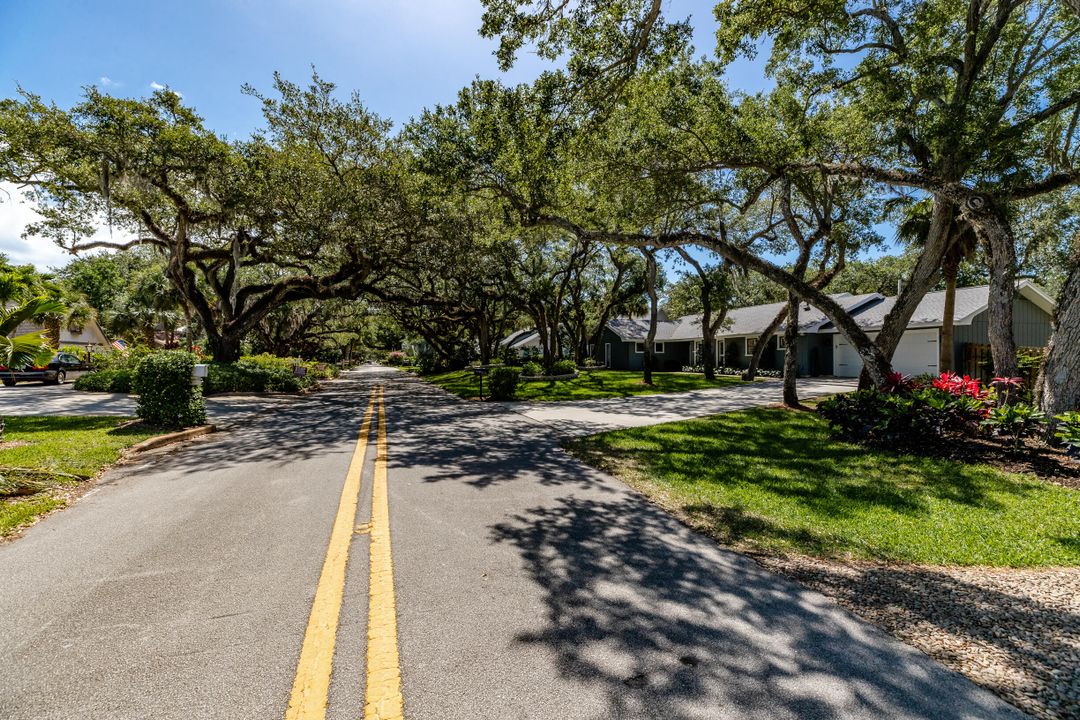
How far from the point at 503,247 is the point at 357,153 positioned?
8542 mm

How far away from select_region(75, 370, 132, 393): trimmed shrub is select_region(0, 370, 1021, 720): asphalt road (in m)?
15.8

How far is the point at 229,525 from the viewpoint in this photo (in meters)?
4.47

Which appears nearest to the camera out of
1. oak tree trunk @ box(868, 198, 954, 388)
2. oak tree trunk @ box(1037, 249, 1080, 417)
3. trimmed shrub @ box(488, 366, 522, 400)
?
oak tree trunk @ box(1037, 249, 1080, 417)

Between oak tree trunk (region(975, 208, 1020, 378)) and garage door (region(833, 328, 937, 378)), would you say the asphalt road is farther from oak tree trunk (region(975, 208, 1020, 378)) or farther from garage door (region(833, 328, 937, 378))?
garage door (region(833, 328, 937, 378))

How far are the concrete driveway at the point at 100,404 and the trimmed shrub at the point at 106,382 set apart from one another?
0.47 metres

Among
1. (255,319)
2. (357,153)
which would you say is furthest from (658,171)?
(255,319)

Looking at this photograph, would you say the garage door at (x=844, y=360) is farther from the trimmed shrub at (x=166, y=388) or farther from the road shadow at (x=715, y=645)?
the trimmed shrub at (x=166, y=388)

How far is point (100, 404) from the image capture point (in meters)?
13.6

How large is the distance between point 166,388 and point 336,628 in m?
9.35

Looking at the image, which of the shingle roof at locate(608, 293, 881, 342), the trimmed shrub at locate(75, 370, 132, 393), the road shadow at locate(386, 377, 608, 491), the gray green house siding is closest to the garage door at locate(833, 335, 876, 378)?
the shingle roof at locate(608, 293, 881, 342)

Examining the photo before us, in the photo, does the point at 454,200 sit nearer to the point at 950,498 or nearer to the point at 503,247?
the point at 503,247

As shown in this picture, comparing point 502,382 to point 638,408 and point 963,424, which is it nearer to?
point 638,408

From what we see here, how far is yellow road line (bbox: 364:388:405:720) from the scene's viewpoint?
83.8 inches

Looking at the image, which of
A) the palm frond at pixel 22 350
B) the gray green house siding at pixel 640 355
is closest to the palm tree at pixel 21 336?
the palm frond at pixel 22 350
